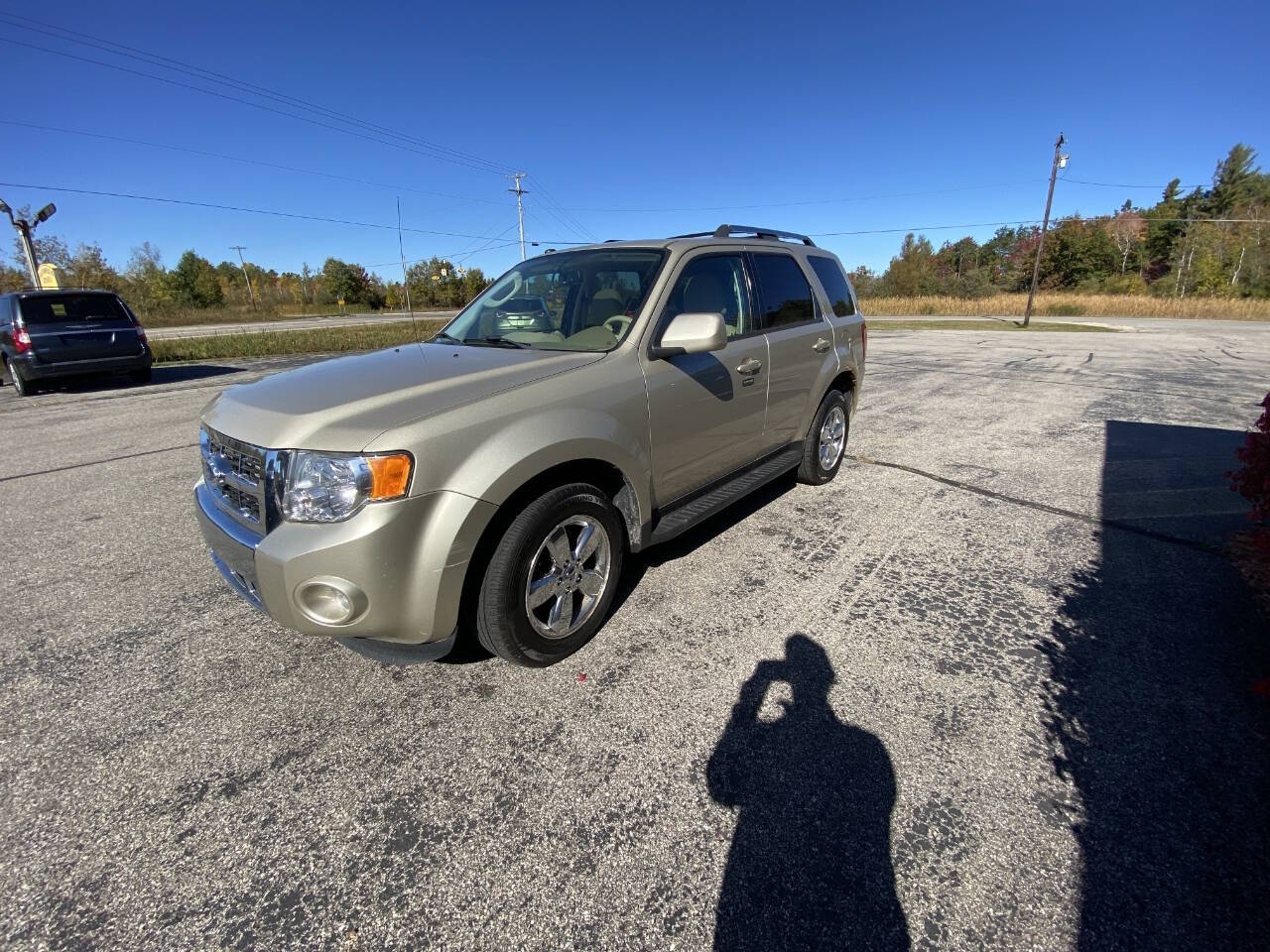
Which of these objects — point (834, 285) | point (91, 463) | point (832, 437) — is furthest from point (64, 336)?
point (832, 437)

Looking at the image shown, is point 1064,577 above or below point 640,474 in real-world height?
below

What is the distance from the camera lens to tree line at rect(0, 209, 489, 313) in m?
46.0

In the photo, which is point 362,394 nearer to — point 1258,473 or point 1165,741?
point 1165,741

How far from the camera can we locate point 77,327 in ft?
32.1

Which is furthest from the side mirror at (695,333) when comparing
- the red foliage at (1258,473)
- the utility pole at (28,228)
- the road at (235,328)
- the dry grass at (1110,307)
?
the dry grass at (1110,307)

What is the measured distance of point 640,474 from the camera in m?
2.90

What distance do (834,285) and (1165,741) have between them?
13.0 feet

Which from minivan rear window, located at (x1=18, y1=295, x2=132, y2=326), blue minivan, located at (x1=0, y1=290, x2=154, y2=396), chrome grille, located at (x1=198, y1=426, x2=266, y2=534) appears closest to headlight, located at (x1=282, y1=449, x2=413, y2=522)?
chrome grille, located at (x1=198, y1=426, x2=266, y2=534)

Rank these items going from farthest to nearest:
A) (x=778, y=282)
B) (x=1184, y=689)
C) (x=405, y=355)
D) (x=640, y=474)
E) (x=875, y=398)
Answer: (x=875, y=398), (x=778, y=282), (x=405, y=355), (x=640, y=474), (x=1184, y=689)

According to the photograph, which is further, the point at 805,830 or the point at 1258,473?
the point at 1258,473

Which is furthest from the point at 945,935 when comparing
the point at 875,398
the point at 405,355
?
the point at 875,398

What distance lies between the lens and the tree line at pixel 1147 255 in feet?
163

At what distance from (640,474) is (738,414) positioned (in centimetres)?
99

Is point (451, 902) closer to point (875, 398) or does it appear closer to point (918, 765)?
point (918, 765)
